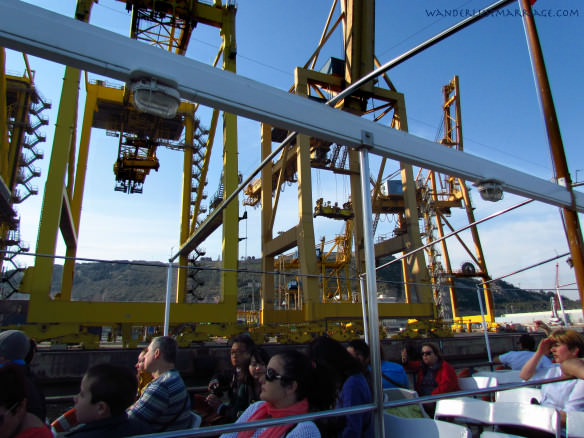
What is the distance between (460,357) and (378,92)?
11337 mm

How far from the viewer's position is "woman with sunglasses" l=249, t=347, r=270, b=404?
9.59 feet

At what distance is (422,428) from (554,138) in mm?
2834

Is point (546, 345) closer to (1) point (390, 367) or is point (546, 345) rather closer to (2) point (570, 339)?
(2) point (570, 339)

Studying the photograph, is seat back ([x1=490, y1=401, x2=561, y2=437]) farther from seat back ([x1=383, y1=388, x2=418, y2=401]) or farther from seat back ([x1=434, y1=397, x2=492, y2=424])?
seat back ([x1=383, y1=388, x2=418, y2=401])

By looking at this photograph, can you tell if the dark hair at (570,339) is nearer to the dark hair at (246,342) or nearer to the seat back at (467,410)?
the seat back at (467,410)

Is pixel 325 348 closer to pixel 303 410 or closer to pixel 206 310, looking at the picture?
pixel 303 410

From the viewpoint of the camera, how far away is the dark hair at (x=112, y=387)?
1.66 m

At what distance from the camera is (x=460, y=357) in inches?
525

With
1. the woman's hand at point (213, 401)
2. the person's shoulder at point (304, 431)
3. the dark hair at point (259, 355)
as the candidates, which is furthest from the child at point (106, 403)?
the woman's hand at point (213, 401)

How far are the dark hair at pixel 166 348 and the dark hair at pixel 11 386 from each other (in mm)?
1062

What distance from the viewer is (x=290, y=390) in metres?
1.83

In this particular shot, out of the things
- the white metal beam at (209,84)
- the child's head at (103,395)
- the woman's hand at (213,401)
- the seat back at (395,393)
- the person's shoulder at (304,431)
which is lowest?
the woman's hand at (213,401)

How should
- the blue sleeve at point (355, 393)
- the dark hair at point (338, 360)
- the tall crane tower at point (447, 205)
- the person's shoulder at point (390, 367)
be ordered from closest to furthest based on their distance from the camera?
the blue sleeve at point (355, 393), the dark hair at point (338, 360), the person's shoulder at point (390, 367), the tall crane tower at point (447, 205)

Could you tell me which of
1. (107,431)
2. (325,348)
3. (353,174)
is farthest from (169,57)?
(353,174)
